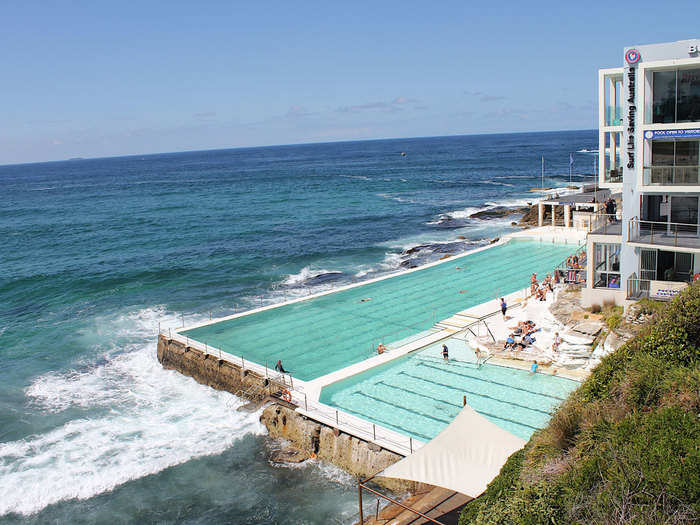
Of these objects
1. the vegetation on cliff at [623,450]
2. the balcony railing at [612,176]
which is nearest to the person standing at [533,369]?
the vegetation on cliff at [623,450]

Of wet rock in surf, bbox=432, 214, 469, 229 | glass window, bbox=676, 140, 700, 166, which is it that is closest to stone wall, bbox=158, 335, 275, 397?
glass window, bbox=676, 140, 700, 166

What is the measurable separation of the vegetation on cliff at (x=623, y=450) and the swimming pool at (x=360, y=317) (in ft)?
39.8

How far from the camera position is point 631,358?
12336mm

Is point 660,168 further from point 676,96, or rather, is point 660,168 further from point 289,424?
point 289,424

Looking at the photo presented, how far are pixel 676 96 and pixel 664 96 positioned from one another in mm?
347

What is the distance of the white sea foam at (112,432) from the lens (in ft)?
59.2

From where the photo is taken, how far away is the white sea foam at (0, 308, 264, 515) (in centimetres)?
1803

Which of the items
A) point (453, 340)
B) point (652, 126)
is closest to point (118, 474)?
point (453, 340)

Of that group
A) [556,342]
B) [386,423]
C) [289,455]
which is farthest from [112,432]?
[556,342]

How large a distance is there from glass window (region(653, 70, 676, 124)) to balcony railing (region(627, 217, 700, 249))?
11.5 ft

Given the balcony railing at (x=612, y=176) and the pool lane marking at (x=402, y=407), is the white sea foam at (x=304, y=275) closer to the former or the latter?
the pool lane marking at (x=402, y=407)

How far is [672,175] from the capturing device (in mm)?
A: 19250

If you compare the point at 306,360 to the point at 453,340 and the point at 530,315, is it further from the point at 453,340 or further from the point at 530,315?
the point at 530,315

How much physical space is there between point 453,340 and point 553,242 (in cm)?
2043
